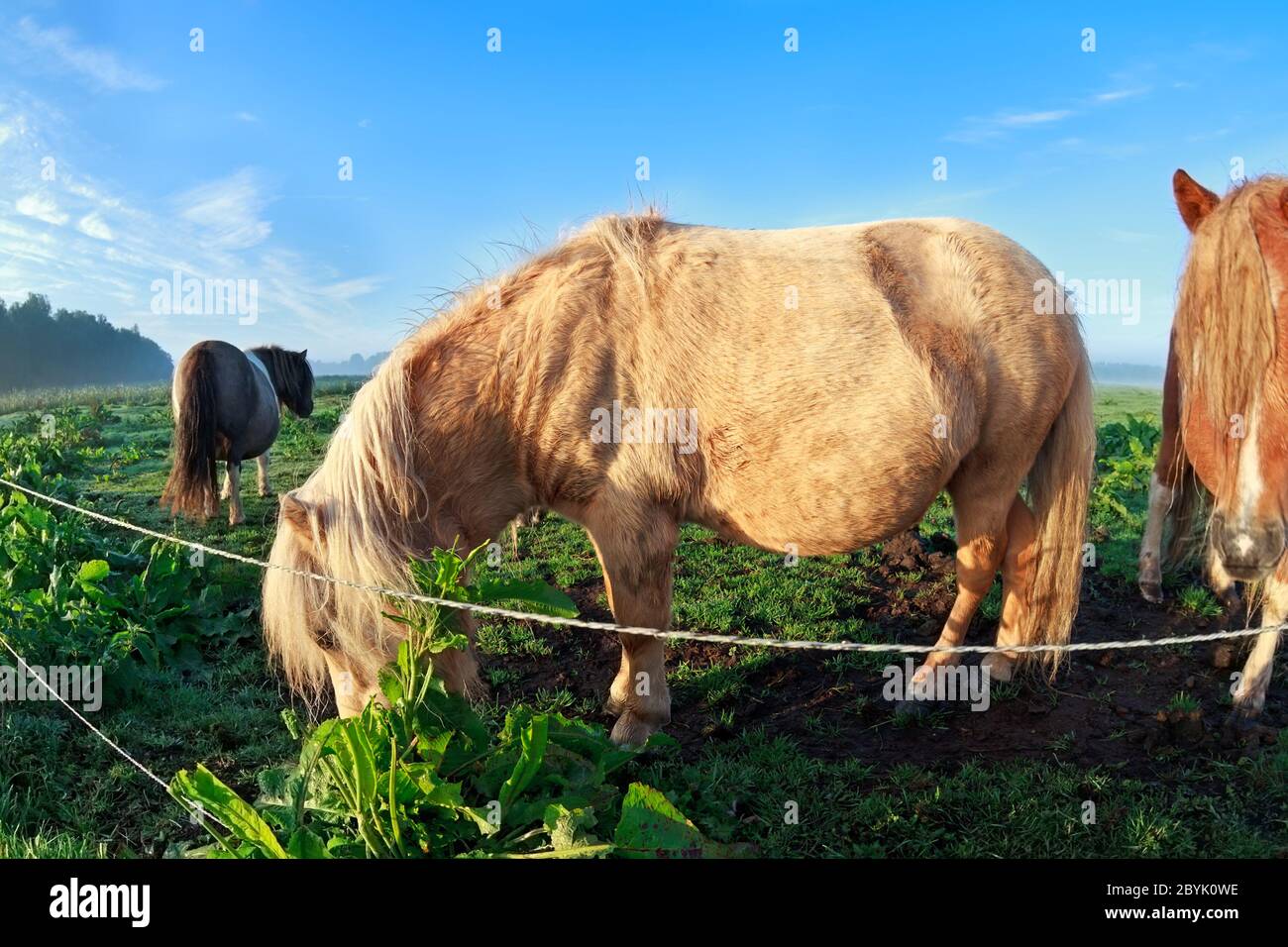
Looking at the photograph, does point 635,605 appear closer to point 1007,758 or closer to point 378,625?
point 378,625

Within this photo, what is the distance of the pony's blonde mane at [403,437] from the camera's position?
330cm

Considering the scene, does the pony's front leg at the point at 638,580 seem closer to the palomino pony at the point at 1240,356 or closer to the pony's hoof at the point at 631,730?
the pony's hoof at the point at 631,730

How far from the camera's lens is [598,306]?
12.9ft

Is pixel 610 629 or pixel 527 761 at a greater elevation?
pixel 610 629

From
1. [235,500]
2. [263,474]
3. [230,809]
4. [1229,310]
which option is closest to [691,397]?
[1229,310]

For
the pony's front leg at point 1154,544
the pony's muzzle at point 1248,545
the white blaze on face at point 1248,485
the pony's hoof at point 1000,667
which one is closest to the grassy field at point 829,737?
the pony's hoof at point 1000,667

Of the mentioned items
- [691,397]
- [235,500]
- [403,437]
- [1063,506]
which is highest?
[691,397]

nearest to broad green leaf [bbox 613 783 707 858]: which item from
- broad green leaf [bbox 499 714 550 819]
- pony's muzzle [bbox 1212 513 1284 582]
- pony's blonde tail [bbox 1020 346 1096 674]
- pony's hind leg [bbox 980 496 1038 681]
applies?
broad green leaf [bbox 499 714 550 819]

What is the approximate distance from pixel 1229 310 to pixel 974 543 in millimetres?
1796

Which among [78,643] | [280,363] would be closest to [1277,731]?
[78,643]

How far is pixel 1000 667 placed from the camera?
4.68m

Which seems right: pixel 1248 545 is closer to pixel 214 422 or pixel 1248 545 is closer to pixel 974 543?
pixel 974 543

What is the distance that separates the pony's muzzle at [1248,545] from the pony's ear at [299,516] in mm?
3905

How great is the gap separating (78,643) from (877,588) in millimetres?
5754
